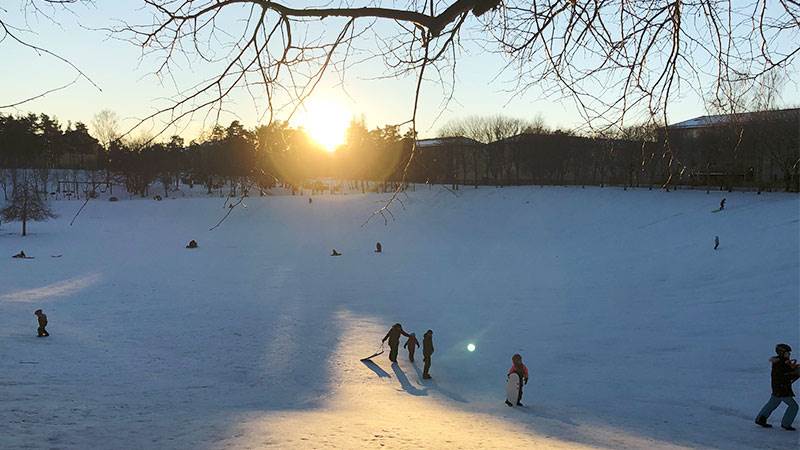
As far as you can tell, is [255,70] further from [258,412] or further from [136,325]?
[136,325]

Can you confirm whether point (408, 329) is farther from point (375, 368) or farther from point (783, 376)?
point (783, 376)

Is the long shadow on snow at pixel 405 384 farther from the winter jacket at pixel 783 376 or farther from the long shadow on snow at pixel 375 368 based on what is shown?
the winter jacket at pixel 783 376

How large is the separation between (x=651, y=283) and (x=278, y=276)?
1838 cm

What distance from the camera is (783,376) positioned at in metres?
8.23

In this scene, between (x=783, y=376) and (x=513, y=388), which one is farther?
(x=513, y=388)

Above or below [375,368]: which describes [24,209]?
above

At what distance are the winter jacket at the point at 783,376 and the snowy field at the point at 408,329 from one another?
0.68m

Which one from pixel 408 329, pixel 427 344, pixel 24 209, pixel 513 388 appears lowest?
pixel 408 329

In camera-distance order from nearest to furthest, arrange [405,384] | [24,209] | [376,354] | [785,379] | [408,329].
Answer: [785,379]
[405,384]
[376,354]
[408,329]
[24,209]

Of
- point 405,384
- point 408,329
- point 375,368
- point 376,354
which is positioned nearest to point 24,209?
point 408,329

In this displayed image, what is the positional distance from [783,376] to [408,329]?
35.2 ft

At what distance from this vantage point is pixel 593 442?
293 inches

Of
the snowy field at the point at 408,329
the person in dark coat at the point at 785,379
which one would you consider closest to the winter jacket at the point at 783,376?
the person in dark coat at the point at 785,379

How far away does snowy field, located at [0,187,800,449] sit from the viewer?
7.85m
